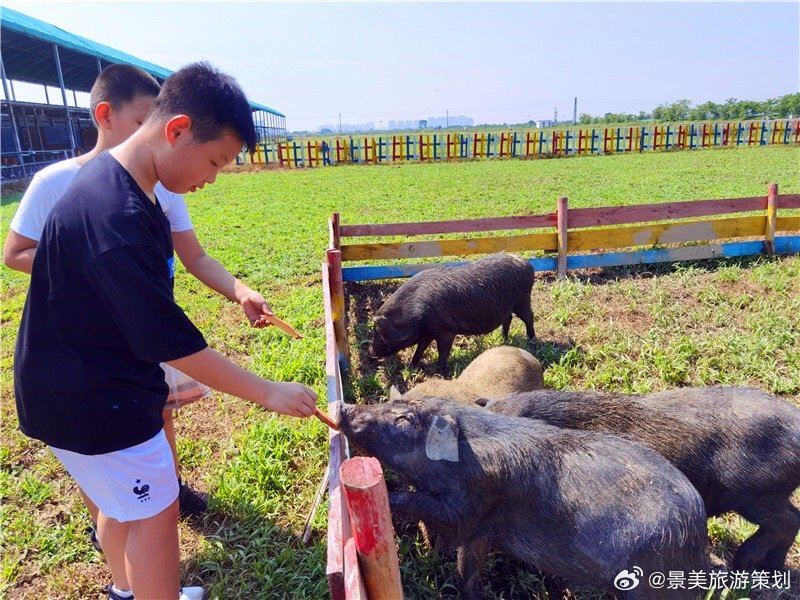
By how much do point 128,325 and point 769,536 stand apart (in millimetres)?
3614

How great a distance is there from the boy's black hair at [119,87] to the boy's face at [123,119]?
23mm

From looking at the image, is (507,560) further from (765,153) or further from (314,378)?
(765,153)

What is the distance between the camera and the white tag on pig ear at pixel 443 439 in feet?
10.00

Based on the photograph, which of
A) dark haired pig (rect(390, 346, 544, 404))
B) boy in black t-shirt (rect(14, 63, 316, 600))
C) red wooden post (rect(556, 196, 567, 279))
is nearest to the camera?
boy in black t-shirt (rect(14, 63, 316, 600))

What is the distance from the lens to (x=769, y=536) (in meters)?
3.25

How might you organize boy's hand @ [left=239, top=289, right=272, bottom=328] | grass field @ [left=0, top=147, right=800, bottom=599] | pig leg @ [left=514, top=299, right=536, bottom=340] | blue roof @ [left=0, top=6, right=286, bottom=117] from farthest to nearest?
blue roof @ [left=0, top=6, right=286, bottom=117], pig leg @ [left=514, top=299, right=536, bottom=340], grass field @ [left=0, top=147, right=800, bottom=599], boy's hand @ [left=239, top=289, right=272, bottom=328]

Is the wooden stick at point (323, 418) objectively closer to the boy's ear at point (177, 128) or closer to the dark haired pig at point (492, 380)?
the boy's ear at point (177, 128)

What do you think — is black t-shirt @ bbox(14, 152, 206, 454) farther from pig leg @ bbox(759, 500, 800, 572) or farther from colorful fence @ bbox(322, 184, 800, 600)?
colorful fence @ bbox(322, 184, 800, 600)

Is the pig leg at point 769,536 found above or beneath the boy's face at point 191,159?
beneath

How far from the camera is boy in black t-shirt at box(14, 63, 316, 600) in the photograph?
73.0 inches

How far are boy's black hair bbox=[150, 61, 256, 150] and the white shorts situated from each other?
126 cm

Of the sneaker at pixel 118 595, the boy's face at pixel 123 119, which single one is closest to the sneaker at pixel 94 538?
the sneaker at pixel 118 595

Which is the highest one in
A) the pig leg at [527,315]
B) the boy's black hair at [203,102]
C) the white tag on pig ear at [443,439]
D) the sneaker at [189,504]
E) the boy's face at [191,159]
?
the boy's black hair at [203,102]

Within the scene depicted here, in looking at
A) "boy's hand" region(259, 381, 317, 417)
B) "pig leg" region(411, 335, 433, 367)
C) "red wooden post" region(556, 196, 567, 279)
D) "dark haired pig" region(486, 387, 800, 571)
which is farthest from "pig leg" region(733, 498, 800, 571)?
"red wooden post" region(556, 196, 567, 279)
